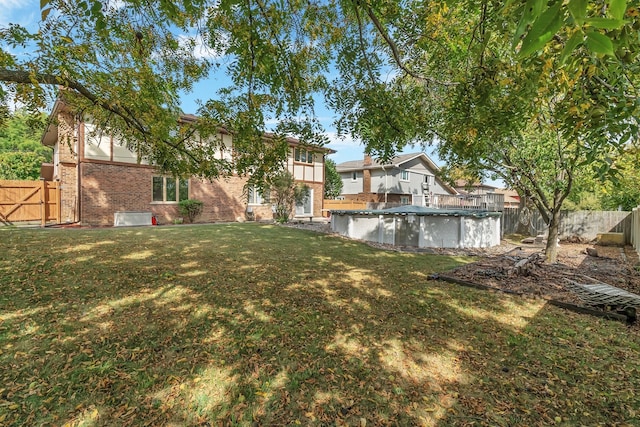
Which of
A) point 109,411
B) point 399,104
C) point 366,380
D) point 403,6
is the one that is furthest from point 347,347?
point 403,6

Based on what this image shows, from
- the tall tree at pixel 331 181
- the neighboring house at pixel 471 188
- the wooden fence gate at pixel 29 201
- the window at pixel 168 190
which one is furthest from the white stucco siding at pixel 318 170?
the wooden fence gate at pixel 29 201

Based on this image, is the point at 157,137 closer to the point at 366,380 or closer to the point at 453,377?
the point at 366,380

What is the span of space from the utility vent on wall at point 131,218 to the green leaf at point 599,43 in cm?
1635

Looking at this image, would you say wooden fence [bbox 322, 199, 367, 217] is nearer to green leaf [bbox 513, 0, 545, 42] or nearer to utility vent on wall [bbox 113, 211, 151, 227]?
utility vent on wall [bbox 113, 211, 151, 227]

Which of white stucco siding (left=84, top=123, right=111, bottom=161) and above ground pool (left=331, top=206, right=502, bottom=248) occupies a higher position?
white stucco siding (left=84, top=123, right=111, bottom=161)

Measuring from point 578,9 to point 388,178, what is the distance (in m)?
30.0

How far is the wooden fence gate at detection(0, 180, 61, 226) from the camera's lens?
1275 cm

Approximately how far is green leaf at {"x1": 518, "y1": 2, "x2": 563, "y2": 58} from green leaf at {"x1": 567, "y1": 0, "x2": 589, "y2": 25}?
1.5 inches

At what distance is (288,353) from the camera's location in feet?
11.0

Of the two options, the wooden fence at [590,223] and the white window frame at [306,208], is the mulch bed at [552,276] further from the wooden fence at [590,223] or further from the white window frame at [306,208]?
the white window frame at [306,208]

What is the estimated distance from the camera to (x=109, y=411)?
8.05ft

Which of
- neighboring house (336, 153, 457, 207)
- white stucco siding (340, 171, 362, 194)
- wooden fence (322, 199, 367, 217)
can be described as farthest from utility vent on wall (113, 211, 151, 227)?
white stucco siding (340, 171, 362, 194)

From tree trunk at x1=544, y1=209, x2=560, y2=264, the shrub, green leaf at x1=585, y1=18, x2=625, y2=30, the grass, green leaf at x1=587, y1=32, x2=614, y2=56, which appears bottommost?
the grass

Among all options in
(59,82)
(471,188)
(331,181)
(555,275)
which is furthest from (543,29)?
(331,181)
